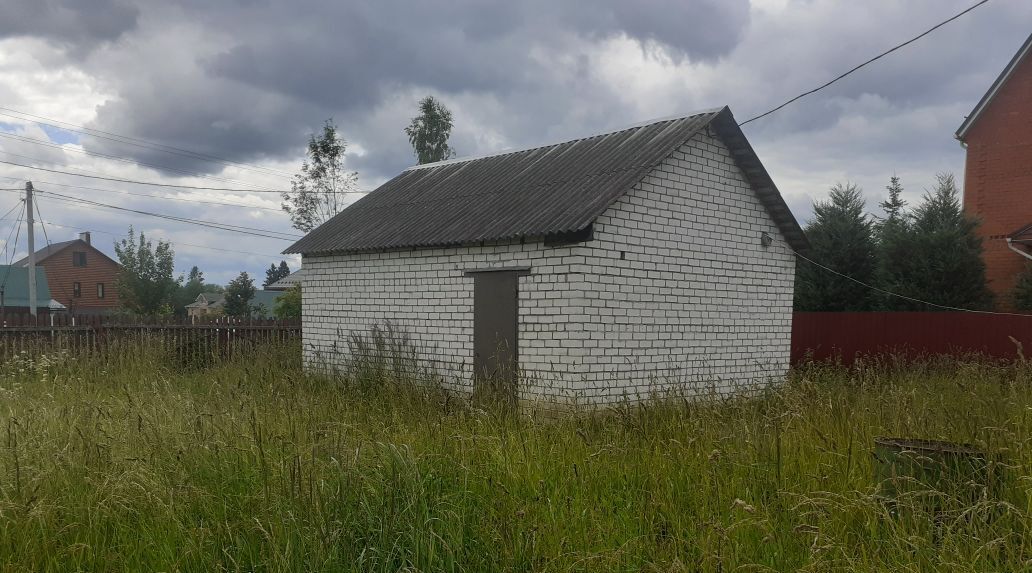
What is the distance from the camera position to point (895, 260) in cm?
1469

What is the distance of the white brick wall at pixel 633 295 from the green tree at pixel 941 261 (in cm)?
520

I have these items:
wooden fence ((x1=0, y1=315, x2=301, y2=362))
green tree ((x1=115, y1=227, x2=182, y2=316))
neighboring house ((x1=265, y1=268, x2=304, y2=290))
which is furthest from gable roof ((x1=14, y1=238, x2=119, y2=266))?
wooden fence ((x1=0, y1=315, x2=301, y2=362))

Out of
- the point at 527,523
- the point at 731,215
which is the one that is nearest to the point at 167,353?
the point at 731,215

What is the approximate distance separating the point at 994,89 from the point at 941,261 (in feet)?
22.3

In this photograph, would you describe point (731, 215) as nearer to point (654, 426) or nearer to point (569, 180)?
point (569, 180)

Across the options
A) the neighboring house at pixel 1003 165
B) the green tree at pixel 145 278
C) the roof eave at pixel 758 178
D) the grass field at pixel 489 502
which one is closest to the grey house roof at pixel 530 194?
the roof eave at pixel 758 178

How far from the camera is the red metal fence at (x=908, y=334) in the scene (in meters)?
12.1

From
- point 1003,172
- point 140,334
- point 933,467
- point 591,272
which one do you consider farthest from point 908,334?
point 140,334

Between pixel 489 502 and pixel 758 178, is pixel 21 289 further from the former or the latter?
pixel 489 502

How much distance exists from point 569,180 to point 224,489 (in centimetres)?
645

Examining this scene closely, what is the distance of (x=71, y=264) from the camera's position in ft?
172

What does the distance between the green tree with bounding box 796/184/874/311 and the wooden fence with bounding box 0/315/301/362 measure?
11724mm

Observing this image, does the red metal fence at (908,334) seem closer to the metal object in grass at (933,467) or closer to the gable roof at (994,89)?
the metal object in grass at (933,467)

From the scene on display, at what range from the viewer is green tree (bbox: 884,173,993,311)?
14.1m
